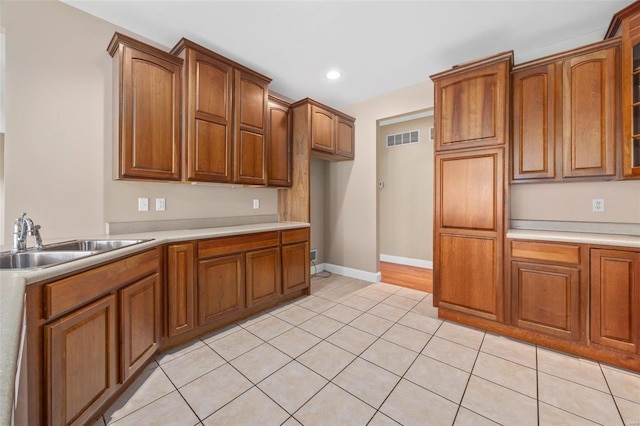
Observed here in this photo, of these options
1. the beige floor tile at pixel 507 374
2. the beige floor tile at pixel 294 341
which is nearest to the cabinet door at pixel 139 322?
the beige floor tile at pixel 294 341

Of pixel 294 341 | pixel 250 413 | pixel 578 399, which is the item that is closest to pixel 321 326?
pixel 294 341

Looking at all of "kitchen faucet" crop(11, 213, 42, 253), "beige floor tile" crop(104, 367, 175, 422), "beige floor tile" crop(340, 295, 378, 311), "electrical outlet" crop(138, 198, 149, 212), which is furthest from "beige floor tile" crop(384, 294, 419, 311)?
"kitchen faucet" crop(11, 213, 42, 253)

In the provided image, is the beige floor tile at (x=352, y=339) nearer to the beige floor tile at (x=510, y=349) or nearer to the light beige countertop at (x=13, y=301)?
the beige floor tile at (x=510, y=349)

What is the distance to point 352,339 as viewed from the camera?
2.27 metres

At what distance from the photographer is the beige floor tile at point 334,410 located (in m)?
1.44

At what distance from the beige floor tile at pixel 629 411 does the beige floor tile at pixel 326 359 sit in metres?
1.52

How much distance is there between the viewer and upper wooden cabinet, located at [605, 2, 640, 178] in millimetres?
1936

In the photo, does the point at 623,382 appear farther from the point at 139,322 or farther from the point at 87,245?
the point at 87,245

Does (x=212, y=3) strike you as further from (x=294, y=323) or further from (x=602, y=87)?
(x=602, y=87)

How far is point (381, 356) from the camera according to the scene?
2027 millimetres

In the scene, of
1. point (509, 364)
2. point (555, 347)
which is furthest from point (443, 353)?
point (555, 347)

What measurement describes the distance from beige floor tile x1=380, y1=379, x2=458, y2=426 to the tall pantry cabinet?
116cm

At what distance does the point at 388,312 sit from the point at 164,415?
2.08 m

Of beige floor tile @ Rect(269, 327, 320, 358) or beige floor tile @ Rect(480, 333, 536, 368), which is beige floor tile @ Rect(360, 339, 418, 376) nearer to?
beige floor tile @ Rect(269, 327, 320, 358)
